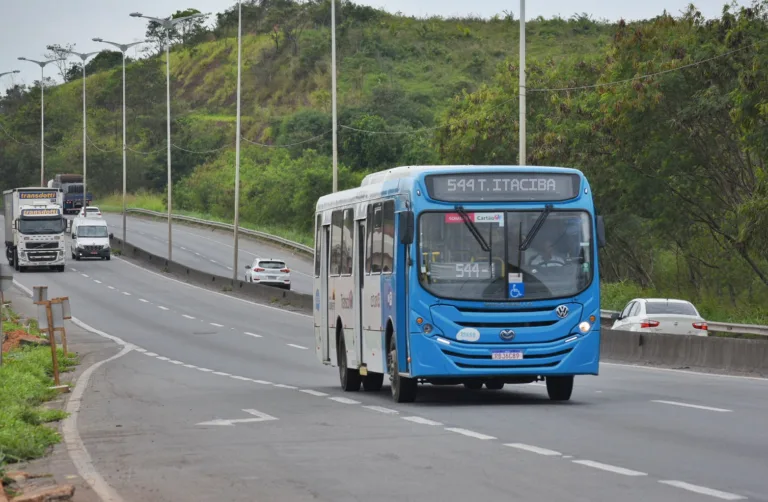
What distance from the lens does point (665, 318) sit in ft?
113

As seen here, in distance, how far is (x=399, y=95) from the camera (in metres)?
128

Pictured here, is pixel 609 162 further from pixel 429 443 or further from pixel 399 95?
pixel 399 95

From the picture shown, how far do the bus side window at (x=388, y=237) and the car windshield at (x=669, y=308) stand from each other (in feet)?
53.7

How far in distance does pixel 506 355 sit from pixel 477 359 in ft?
1.21

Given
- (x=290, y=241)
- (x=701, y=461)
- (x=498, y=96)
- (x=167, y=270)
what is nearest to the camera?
(x=701, y=461)

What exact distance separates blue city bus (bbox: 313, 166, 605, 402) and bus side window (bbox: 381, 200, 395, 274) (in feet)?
0.10

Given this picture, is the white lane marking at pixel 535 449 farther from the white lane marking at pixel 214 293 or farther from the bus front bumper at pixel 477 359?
the white lane marking at pixel 214 293

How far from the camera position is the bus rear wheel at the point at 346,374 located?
22.9 metres

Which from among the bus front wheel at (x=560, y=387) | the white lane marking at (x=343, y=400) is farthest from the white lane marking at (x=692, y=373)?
the white lane marking at (x=343, y=400)

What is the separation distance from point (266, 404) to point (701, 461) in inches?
375

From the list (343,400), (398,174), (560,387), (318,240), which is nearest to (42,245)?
(318,240)


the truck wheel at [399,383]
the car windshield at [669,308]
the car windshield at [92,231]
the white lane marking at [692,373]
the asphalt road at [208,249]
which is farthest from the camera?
the car windshield at [92,231]

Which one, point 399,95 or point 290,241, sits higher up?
point 399,95

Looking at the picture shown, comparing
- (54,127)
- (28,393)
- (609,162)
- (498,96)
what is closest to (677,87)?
(609,162)
